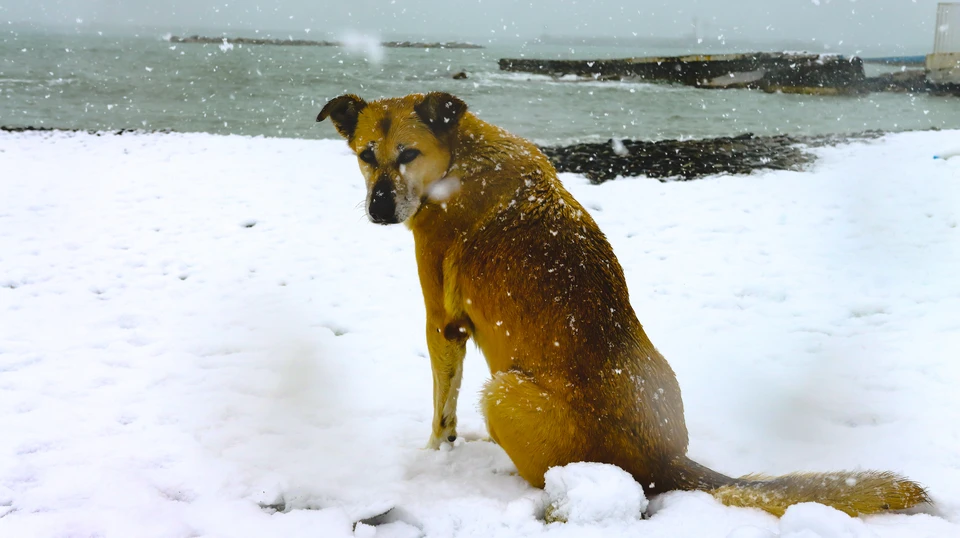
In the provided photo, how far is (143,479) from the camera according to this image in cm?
287

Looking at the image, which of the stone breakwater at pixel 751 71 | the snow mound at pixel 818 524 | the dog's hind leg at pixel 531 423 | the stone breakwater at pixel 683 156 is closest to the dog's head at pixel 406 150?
the dog's hind leg at pixel 531 423

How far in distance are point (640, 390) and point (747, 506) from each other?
61 centimetres

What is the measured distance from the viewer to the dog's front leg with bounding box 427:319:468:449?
3092 millimetres

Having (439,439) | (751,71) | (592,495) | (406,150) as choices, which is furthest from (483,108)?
(751,71)

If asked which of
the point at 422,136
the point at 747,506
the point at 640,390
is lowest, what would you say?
the point at 747,506

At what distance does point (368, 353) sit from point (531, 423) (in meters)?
2.30

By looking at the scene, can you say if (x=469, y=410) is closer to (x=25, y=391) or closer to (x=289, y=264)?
(x=25, y=391)

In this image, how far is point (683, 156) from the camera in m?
11.3

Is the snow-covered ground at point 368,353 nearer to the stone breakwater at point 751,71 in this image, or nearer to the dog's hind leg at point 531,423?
the dog's hind leg at point 531,423

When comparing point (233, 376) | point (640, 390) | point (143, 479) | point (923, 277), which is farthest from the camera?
point (923, 277)

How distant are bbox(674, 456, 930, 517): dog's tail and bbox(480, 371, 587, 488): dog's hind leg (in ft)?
2.11

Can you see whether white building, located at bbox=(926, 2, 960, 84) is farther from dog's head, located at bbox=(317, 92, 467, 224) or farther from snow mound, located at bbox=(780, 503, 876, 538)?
snow mound, located at bbox=(780, 503, 876, 538)

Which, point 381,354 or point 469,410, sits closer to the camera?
point 469,410

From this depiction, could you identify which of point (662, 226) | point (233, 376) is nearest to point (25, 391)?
point (233, 376)
